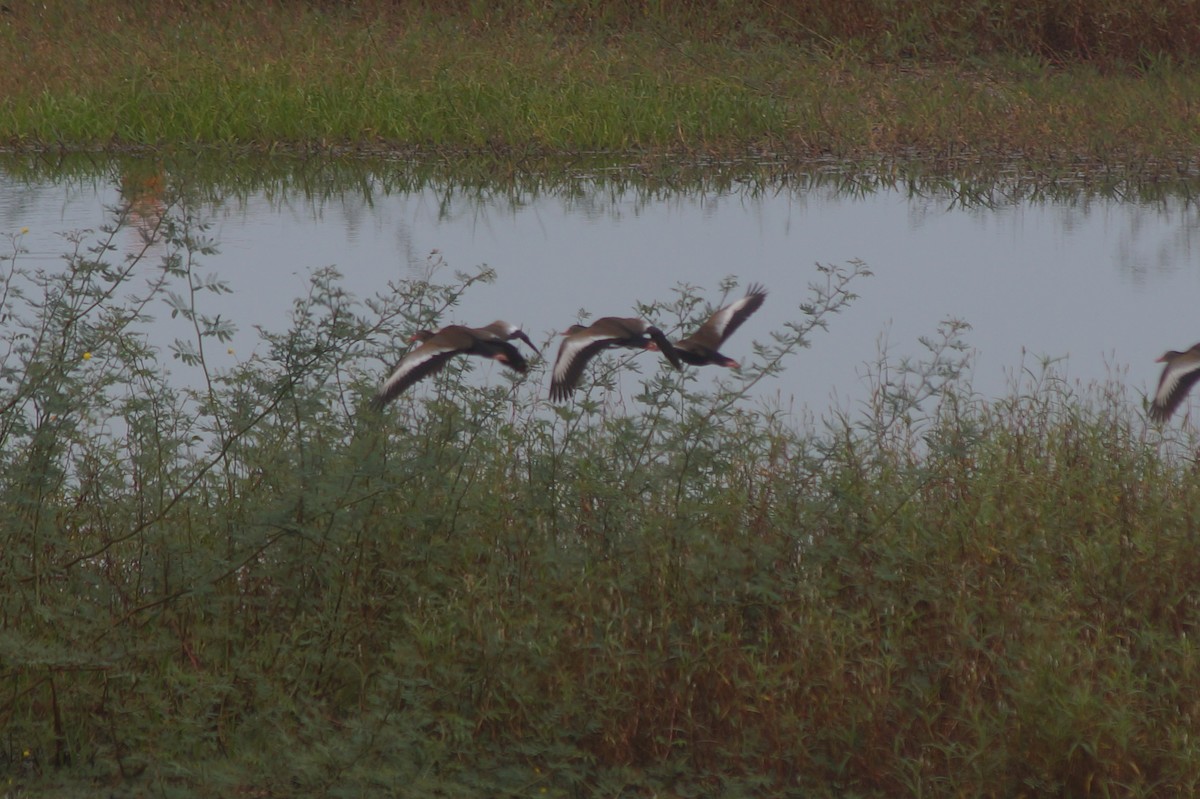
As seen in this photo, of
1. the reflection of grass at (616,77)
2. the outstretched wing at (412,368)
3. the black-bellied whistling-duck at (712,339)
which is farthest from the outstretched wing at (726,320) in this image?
the reflection of grass at (616,77)

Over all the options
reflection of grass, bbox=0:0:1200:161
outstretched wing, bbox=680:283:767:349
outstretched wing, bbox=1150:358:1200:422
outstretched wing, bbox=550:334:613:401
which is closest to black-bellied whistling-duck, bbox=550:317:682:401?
outstretched wing, bbox=550:334:613:401

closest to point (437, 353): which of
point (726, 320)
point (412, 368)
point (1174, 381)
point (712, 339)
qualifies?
point (412, 368)

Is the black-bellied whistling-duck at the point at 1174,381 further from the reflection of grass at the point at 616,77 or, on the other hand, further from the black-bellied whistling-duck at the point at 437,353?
the reflection of grass at the point at 616,77

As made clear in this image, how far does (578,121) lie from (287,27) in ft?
14.6

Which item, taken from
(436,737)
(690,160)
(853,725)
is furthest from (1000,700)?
(690,160)

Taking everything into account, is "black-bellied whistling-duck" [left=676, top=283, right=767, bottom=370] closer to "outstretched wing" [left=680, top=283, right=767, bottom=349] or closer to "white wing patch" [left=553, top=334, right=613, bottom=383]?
"outstretched wing" [left=680, top=283, right=767, bottom=349]

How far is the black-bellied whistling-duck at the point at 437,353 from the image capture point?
439cm

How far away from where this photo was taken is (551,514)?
13.9ft

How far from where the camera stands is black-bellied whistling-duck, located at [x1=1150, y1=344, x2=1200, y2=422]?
16.9 feet

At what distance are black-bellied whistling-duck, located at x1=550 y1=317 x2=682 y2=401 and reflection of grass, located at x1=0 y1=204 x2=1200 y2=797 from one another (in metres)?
0.11

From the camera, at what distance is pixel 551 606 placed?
394 centimetres

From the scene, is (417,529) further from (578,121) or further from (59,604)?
(578,121)

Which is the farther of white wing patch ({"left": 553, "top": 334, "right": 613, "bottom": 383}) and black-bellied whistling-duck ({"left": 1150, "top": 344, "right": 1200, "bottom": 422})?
black-bellied whistling-duck ({"left": 1150, "top": 344, "right": 1200, "bottom": 422})

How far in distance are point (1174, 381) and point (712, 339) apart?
5.04ft
